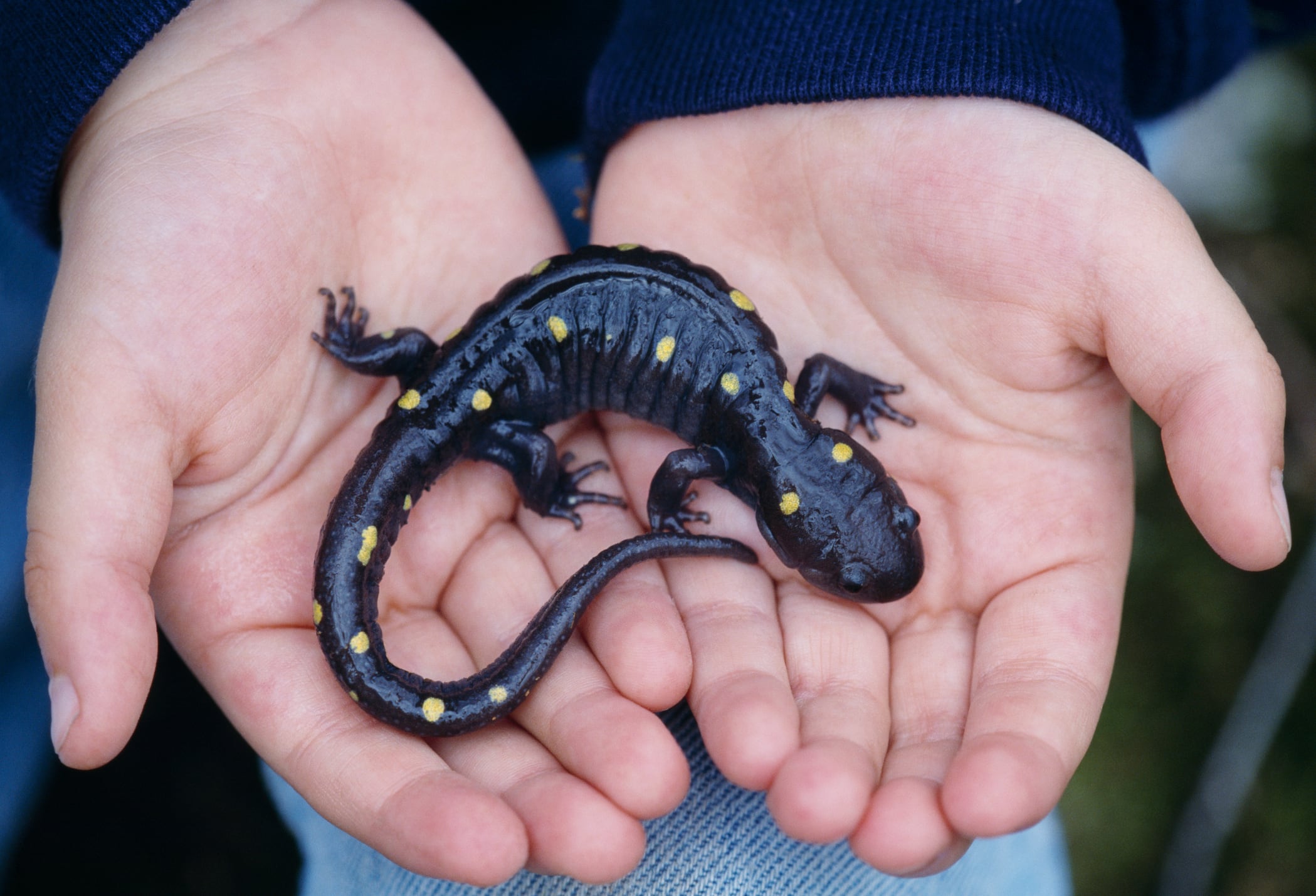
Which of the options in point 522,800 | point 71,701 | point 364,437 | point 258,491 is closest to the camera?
point 71,701

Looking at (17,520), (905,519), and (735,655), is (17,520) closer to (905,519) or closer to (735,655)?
(735,655)

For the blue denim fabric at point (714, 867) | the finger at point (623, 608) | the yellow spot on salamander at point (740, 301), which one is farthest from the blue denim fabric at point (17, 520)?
the yellow spot on salamander at point (740, 301)

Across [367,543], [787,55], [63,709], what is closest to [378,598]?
[367,543]

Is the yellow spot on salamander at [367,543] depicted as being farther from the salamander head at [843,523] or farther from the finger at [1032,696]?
the finger at [1032,696]

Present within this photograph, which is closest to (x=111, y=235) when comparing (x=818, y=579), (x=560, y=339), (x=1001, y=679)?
(x=560, y=339)

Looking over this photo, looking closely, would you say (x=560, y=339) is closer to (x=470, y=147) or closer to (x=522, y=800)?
(x=470, y=147)

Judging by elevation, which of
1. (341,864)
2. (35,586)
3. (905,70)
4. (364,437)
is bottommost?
(341,864)
